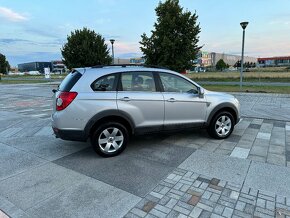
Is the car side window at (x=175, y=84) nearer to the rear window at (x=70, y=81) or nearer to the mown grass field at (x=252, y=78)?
the rear window at (x=70, y=81)

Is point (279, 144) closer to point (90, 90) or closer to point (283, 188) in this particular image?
point (283, 188)

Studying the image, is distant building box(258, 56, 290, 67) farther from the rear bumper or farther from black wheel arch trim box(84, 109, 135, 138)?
the rear bumper

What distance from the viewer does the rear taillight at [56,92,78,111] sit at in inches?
150

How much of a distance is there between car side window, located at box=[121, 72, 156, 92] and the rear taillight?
3.03ft

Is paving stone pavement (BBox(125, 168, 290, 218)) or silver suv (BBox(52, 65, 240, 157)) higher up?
silver suv (BBox(52, 65, 240, 157))

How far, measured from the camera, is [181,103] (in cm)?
451

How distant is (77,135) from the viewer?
3.89 meters

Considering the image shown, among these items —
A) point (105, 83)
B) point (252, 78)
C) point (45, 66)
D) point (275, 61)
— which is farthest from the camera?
point (45, 66)

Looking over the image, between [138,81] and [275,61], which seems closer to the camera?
[138,81]

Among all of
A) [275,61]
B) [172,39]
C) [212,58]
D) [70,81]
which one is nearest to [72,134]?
[70,81]

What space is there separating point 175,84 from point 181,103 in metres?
0.42

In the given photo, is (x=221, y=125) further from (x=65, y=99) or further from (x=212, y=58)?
(x=212, y=58)

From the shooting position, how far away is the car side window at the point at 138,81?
13.6 feet

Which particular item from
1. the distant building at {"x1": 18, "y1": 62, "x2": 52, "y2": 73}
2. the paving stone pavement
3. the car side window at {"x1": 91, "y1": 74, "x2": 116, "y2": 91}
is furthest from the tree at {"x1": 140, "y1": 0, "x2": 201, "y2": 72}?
the distant building at {"x1": 18, "y1": 62, "x2": 52, "y2": 73}
